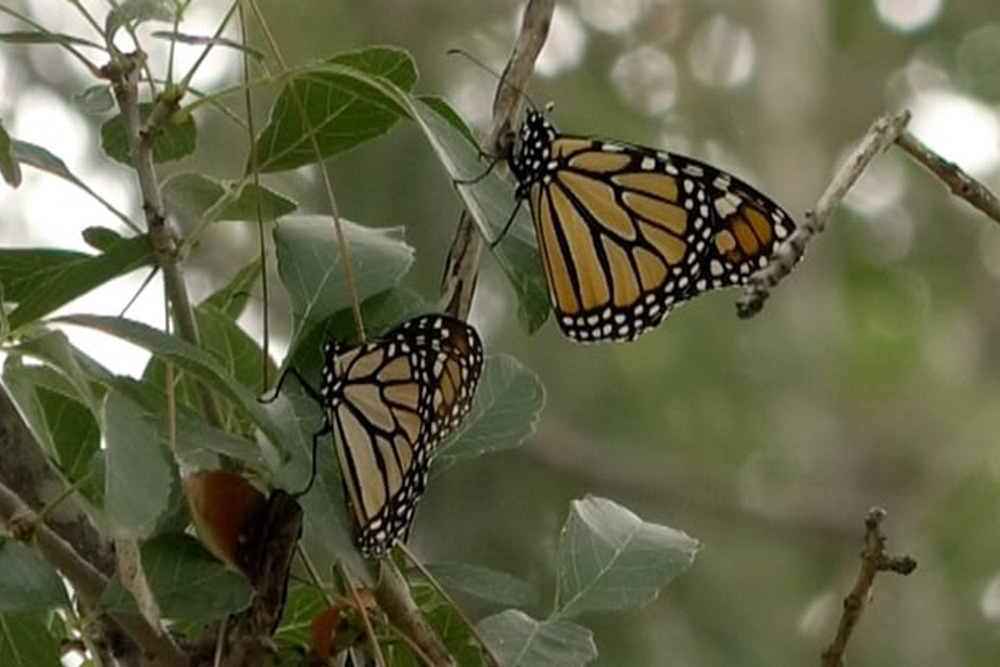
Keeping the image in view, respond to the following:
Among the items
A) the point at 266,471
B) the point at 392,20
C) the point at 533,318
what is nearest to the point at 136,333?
the point at 266,471

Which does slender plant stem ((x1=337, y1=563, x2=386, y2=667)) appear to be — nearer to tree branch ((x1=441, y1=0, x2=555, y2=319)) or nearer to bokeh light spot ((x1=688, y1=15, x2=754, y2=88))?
tree branch ((x1=441, y1=0, x2=555, y2=319))

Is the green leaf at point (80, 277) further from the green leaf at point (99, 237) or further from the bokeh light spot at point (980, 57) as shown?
the bokeh light spot at point (980, 57)

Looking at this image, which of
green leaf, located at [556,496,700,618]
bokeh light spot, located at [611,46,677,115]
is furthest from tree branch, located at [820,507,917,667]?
bokeh light spot, located at [611,46,677,115]

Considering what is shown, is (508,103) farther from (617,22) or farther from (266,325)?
(617,22)

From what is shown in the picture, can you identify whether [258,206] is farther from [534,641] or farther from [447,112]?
[534,641]

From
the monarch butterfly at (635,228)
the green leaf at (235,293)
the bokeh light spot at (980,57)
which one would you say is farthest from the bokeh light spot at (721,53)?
the green leaf at (235,293)
